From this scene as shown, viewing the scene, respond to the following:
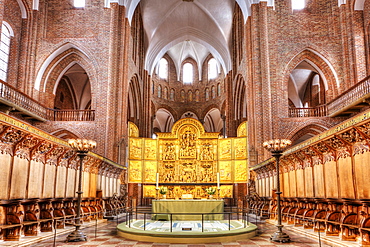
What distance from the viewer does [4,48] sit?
20.6 meters

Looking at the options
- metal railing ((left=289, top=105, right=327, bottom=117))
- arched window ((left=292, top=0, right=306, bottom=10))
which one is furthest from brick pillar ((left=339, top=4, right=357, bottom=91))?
arched window ((left=292, top=0, right=306, bottom=10))

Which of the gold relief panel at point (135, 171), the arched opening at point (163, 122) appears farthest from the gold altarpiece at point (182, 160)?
the arched opening at point (163, 122)

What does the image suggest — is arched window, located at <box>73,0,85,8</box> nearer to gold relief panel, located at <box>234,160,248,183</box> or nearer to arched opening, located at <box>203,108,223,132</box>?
gold relief panel, located at <box>234,160,248,183</box>

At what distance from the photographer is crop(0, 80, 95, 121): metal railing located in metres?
17.0

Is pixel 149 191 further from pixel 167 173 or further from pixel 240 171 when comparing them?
pixel 240 171

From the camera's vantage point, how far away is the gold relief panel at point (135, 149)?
21.8 m

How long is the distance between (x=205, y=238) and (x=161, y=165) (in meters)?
12.6

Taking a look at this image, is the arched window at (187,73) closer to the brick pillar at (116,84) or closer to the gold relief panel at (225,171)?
the brick pillar at (116,84)

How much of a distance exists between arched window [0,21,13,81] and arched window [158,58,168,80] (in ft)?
78.5

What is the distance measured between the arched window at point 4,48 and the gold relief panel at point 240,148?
14.6m

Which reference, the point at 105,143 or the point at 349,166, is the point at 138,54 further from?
the point at 349,166

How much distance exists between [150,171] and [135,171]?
0.94 meters

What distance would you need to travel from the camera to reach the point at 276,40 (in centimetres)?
2191

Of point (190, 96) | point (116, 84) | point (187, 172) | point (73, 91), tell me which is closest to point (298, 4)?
point (116, 84)
